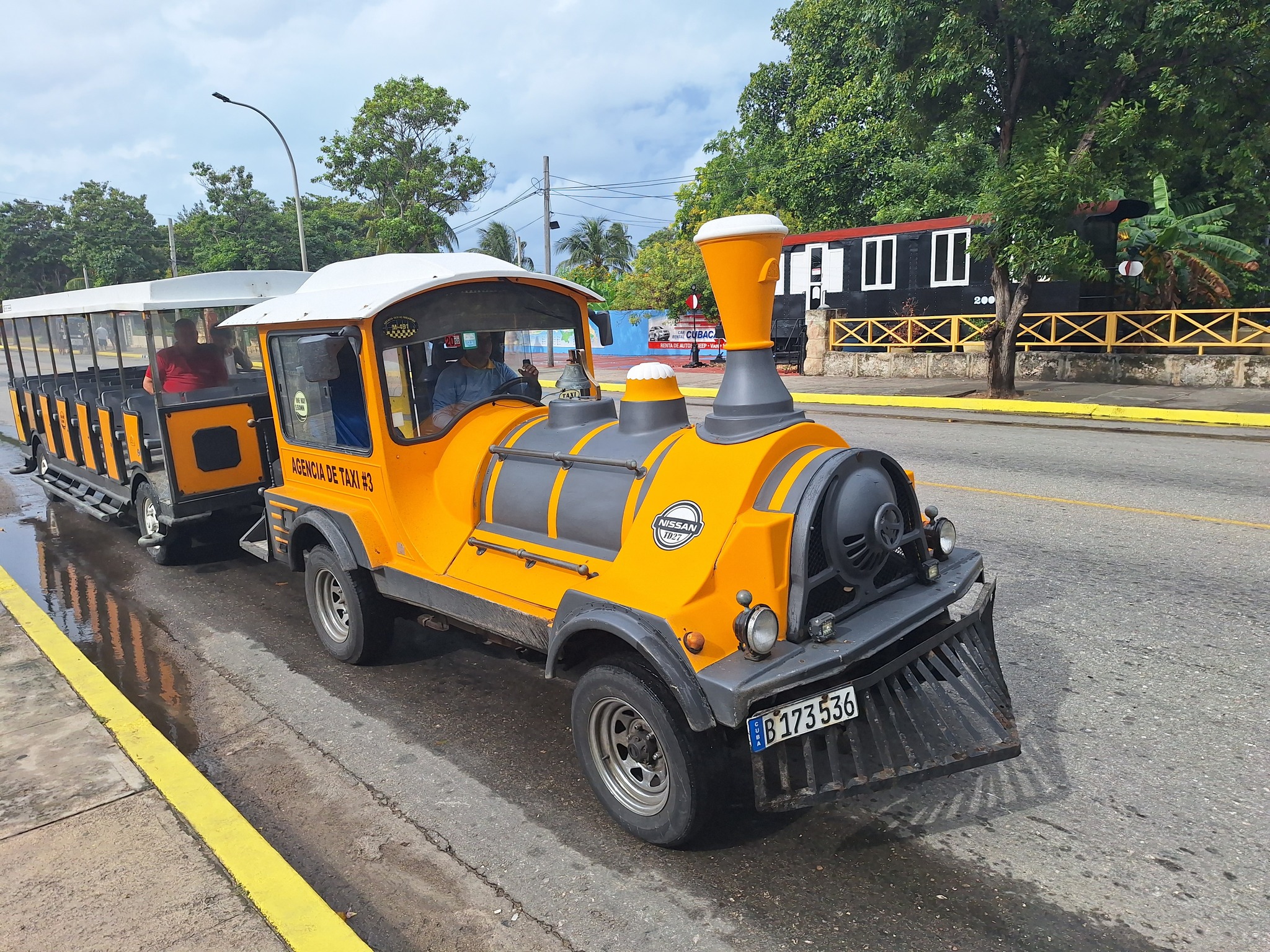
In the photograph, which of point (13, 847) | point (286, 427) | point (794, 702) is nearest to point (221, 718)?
point (13, 847)

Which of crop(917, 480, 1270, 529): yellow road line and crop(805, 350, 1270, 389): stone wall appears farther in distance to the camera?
crop(805, 350, 1270, 389): stone wall

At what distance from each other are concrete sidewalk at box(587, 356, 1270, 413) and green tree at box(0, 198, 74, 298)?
60.1 m

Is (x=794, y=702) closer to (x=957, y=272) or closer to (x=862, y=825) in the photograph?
(x=862, y=825)

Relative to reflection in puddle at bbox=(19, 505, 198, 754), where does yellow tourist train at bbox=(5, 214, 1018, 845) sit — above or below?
above

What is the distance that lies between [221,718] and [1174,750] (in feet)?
15.5

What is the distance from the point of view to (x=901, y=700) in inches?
128

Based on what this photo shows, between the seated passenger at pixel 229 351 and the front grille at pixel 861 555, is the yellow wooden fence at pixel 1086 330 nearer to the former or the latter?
the seated passenger at pixel 229 351

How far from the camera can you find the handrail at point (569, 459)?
12.5ft

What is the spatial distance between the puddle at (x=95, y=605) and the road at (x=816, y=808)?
4 cm

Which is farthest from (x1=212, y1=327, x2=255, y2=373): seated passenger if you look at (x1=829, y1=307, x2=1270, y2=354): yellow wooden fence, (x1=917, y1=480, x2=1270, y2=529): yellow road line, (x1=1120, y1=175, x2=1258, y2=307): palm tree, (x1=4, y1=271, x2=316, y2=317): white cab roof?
(x1=1120, y1=175, x2=1258, y2=307): palm tree

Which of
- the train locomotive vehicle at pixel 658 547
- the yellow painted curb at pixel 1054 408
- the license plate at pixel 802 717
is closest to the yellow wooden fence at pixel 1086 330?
the yellow painted curb at pixel 1054 408

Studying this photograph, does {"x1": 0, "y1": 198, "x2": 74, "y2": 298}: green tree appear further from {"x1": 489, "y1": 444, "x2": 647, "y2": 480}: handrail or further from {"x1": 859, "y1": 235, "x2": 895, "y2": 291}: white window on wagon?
{"x1": 489, "y1": 444, "x2": 647, "y2": 480}: handrail

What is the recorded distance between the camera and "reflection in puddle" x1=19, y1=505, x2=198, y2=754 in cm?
477

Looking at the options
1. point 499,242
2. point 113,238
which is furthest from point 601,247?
point 113,238
